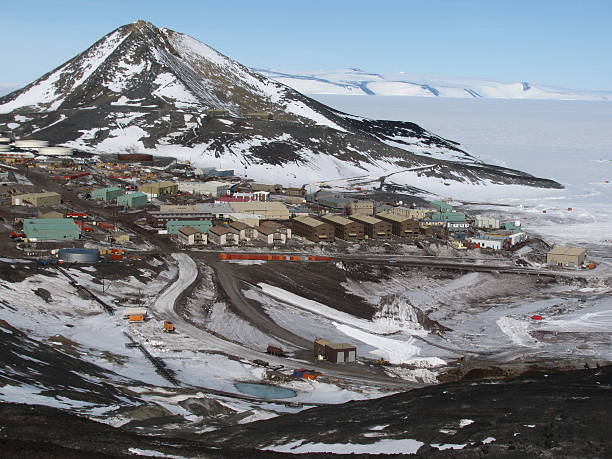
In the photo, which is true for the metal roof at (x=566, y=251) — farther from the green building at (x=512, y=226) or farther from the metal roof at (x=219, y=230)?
the metal roof at (x=219, y=230)

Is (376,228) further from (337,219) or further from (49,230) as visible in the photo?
(49,230)

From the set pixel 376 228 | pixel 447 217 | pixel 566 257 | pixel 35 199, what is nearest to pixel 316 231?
pixel 376 228

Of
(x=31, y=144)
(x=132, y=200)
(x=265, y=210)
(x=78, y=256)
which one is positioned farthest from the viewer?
(x=31, y=144)

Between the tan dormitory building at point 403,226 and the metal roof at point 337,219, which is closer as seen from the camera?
the metal roof at point 337,219

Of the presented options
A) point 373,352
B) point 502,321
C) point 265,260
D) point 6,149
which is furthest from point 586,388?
point 6,149

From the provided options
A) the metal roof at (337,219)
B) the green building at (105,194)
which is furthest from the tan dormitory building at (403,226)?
the green building at (105,194)

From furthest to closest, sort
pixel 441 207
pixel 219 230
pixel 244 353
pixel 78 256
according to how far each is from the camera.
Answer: pixel 441 207 < pixel 219 230 < pixel 78 256 < pixel 244 353

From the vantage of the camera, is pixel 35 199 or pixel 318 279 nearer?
pixel 318 279

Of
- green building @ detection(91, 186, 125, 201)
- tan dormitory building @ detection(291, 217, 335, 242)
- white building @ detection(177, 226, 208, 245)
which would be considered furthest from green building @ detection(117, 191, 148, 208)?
tan dormitory building @ detection(291, 217, 335, 242)
